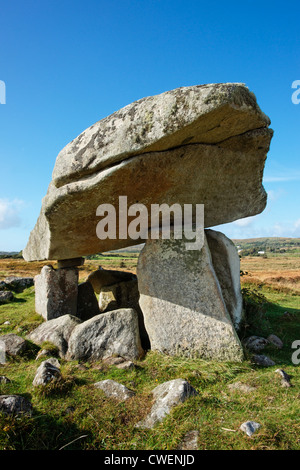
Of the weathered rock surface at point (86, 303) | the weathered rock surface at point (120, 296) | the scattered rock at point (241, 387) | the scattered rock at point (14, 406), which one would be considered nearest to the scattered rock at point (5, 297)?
the weathered rock surface at point (86, 303)

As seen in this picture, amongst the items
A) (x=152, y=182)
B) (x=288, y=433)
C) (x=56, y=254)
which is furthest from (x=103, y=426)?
(x=56, y=254)

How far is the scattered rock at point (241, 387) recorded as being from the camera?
4.80 metres

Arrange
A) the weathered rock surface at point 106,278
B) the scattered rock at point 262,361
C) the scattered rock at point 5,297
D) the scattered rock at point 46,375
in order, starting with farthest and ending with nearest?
1. the scattered rock at point 5,297
2. the weathered rock surface at point 106,278
3. the scattered rock at point 262,361
4. the scattered rock at point 46,375

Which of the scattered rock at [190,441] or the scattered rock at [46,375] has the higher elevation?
the scattered rock at [46,375]

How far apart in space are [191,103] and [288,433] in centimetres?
473

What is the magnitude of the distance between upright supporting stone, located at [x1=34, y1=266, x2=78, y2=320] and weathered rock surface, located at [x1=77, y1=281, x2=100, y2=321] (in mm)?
495

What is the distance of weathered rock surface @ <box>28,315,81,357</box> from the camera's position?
6902mm

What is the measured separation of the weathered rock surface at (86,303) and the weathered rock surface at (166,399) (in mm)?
5325

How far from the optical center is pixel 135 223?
744cm

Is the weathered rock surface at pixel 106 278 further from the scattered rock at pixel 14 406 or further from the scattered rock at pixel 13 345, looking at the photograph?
the scattered rock at pixel 14 406

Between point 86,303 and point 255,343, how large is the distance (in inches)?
205

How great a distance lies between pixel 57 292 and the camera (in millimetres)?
8977

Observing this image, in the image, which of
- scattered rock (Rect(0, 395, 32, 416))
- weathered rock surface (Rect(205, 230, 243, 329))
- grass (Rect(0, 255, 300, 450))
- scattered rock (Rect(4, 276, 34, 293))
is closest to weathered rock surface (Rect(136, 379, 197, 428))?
grass (Rect(0, 255, 300, 450))

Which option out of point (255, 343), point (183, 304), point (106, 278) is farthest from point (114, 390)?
point (106, 278)
